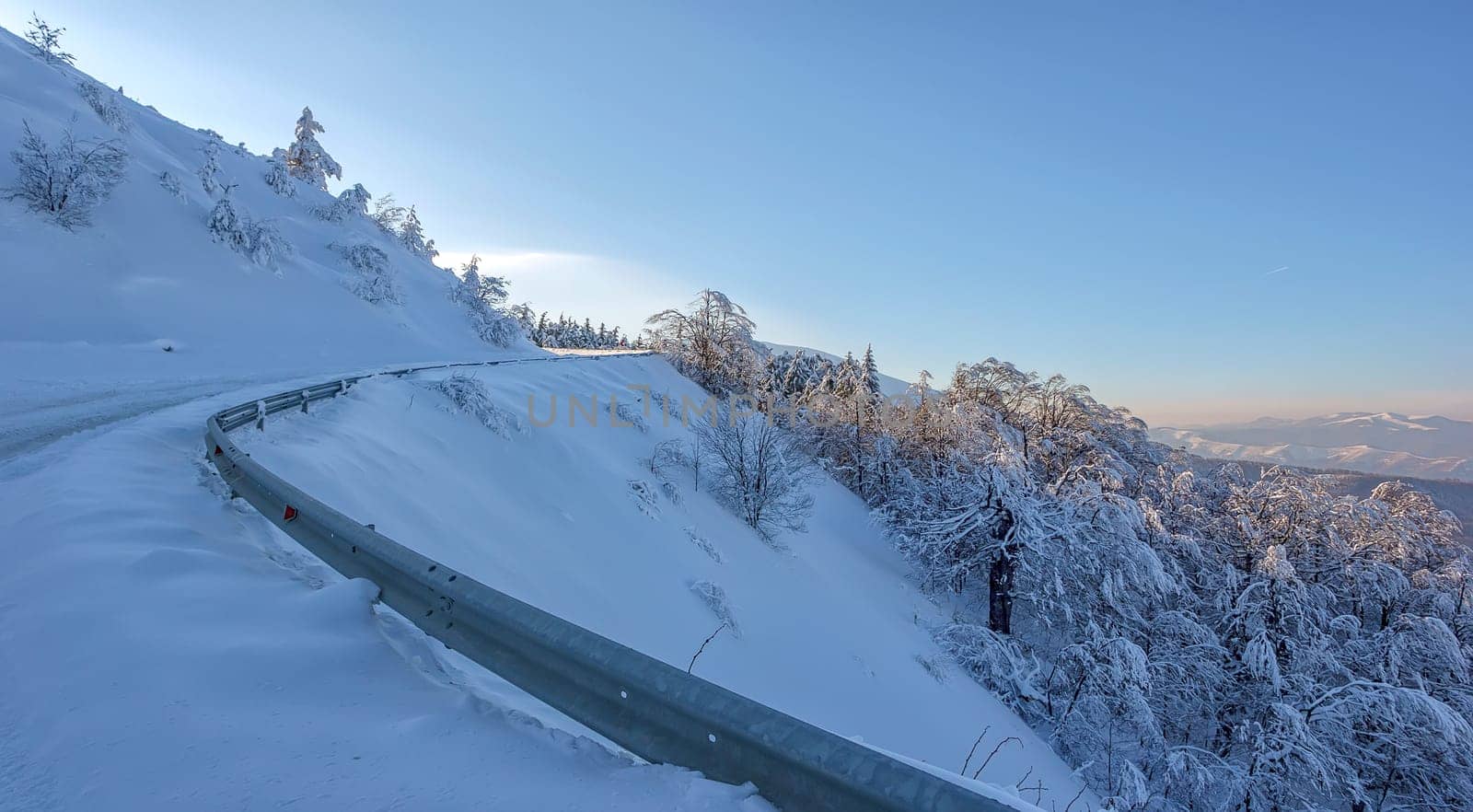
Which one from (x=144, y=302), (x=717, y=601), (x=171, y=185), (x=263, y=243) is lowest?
(x=717, y=601)

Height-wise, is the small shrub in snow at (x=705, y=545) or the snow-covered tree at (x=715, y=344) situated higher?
the snow-covered tree at (x=715, y=344)

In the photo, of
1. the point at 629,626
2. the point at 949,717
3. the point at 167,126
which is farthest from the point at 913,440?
the point at 167,126

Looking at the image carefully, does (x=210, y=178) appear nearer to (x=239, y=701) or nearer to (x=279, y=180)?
(x=279, y=180)

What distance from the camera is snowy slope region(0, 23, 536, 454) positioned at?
10078 mm

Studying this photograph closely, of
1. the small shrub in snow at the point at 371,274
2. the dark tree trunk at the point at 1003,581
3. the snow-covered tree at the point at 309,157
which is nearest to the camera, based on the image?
the dark tree trunk at the point at 1003,581

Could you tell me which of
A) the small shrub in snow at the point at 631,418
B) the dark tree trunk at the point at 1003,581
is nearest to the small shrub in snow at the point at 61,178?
the small shrub in snow at the point at 631,418

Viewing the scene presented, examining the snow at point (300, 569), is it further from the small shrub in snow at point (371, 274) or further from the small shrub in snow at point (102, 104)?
the small shrub in snow at point (371, 274)

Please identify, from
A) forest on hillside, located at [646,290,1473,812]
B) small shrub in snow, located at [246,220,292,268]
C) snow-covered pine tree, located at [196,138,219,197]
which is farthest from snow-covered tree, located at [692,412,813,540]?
snow-covered pine tree, located at [196,138,219,197]

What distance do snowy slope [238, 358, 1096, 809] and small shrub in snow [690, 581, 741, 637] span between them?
81 millimetres

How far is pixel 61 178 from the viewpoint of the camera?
15.6m

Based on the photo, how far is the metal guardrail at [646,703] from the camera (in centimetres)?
148

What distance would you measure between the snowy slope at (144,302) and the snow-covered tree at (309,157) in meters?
13.2

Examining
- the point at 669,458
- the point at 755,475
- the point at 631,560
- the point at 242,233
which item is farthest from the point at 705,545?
the point at 242,233

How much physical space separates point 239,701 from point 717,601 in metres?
8.88
